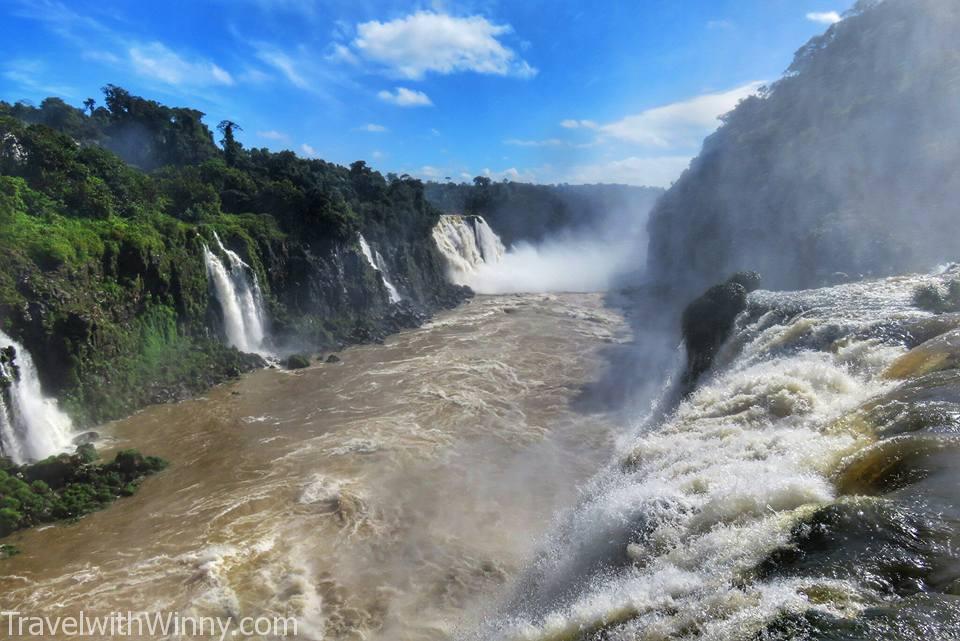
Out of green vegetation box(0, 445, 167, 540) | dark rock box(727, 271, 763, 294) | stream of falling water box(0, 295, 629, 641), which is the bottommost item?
stream of falling water box(0, 295, 629, 641)

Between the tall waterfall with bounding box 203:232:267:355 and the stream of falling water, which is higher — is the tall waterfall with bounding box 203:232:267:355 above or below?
above

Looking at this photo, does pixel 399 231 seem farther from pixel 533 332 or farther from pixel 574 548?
pixel 574 548

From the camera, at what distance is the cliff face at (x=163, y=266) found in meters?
15.4

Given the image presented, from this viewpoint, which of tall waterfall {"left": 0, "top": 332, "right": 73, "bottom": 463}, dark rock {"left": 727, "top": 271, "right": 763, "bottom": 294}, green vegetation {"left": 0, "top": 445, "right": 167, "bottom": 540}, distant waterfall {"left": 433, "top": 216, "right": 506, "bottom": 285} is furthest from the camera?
distant waterfall {"left": 433, "top": 216, "right": 506, "bottom": 285}

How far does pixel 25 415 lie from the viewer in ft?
44.8

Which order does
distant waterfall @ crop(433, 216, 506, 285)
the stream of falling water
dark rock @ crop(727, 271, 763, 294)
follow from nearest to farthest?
the stream of falling water, dark rock @ crop(727, 271, 763, 294), distant waterfall @ crop(433, 216, 506, 285)

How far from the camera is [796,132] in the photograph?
32.8 metres

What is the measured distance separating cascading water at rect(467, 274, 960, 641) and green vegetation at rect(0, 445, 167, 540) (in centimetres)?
939

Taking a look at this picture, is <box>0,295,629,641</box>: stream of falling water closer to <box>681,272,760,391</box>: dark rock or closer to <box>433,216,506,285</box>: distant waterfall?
<box>681,272,760,391</box>: dark rock

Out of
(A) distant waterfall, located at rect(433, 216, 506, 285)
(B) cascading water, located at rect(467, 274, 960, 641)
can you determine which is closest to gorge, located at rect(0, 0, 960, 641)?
(B) cascading water, located at rect(467, 274, 960, 641)

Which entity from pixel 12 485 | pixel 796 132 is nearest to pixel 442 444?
pixel 12 485

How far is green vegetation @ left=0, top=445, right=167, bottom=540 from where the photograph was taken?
11.0m

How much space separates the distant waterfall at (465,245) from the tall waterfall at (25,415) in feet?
102

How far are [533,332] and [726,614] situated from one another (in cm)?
2437
